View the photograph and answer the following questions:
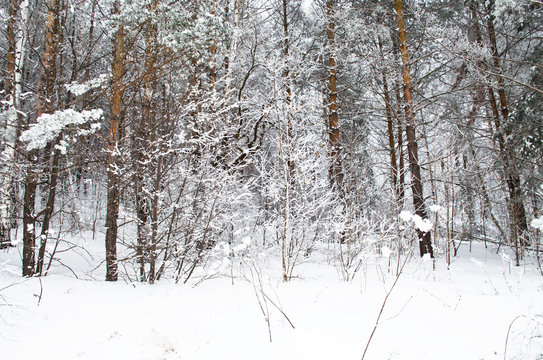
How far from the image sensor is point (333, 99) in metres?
10.2

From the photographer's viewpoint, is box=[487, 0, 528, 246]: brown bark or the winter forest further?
box=[487, 0, 528, 246]: brown bark

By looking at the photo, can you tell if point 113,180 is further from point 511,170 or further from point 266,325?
point 511,170

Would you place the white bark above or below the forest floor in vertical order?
above

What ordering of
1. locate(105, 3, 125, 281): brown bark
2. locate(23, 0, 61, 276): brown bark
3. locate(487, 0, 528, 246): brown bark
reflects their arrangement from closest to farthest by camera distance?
locate(105, 3, 125, 281): brown bark → locate(23, 0, 61, 276): brown bark → locate(487, 0, 528, 246): brown bark

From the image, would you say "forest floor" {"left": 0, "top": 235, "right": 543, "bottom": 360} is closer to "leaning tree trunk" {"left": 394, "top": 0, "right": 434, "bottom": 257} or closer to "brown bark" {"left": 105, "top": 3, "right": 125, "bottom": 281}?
"brown bark" {"left": 105, "top": 3, "right": 125, "bottom": 281}

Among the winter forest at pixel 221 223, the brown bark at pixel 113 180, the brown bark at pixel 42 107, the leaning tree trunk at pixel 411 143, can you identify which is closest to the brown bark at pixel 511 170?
the winter forest at pixel 221 223

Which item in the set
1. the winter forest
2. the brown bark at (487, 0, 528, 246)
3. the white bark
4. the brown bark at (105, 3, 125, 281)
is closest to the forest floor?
the winter forest

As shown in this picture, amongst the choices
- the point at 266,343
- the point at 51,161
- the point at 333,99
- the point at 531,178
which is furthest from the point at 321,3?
the point at 266,343

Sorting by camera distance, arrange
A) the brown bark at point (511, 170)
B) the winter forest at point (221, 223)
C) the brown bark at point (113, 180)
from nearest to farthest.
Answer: the winter forest at point (221, 223)
the brown bark at point (113, 180)
the brown bark at point (511, 170)

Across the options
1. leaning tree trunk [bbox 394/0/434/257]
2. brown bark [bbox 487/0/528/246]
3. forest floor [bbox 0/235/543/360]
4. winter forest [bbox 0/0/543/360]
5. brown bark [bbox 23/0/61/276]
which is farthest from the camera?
leaning tree trunk [bbox 394/0/434/257]

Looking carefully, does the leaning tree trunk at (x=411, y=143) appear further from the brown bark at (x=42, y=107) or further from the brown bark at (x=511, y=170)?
the brown bark at (x=42, y=107)

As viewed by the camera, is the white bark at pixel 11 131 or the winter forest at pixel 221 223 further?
the white bark at pixel 11 131

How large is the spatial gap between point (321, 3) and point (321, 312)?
1045 centimetres

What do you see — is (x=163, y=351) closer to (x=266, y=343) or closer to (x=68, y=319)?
(x=266, y=343)
